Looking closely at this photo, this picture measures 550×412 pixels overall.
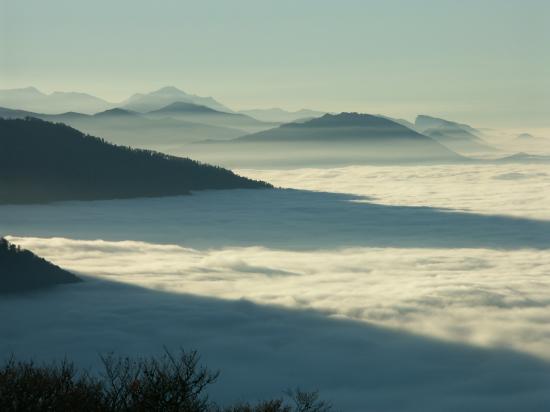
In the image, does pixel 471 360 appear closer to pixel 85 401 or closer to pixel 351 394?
pixel 351 394

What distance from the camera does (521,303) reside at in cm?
19050

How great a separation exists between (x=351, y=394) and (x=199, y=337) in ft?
130

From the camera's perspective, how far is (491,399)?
125938 mm

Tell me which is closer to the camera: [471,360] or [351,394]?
[351,394]

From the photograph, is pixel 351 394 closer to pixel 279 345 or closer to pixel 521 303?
pixel 279 345

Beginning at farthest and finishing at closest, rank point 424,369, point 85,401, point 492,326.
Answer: point 492,326
point 424,369
point 85,401

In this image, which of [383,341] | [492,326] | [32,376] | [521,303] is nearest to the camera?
[32,376]

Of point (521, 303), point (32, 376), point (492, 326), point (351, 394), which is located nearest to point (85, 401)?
point (32, 376)

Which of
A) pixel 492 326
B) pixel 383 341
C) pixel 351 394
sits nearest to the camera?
pixel 351 394

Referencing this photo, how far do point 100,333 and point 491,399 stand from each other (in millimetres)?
66835

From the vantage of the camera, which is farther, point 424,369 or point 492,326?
point 492,326

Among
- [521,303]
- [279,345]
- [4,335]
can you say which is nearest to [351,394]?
[279,345]

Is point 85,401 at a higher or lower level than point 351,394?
higher

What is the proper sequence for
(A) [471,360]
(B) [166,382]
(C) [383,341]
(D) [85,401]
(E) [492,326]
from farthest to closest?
(E) [492,326] → (C) [383,341] → (A) [471,360] → (D) [85,401] → (B) [166,382]
